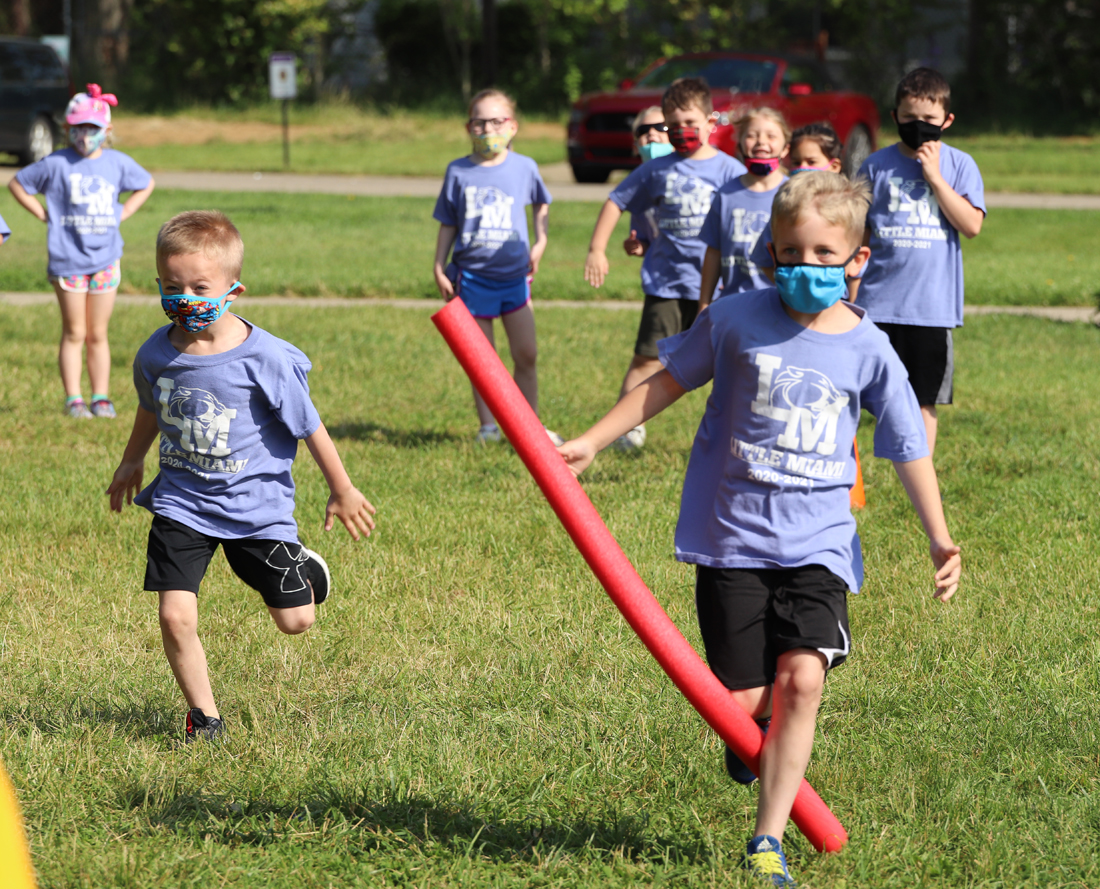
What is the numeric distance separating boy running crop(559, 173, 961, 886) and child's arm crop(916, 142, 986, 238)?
8.81 feet

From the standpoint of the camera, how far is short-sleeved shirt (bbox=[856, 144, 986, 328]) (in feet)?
18.9

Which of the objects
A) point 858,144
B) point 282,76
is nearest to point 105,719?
point 858,144

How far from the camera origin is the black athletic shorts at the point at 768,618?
9.68 ft

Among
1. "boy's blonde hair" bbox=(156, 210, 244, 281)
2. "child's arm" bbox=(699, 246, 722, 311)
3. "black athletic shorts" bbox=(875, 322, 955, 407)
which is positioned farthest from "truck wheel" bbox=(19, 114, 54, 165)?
"boy's blonde hair" bbox=(156, 210, 244, 281)

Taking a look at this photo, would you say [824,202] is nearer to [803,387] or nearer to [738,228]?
[803,387]

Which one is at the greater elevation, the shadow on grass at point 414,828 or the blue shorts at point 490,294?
the blue shorts at point 490,294

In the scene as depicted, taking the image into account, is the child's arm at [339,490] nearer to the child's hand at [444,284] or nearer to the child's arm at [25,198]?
the child's hand at [444,284]

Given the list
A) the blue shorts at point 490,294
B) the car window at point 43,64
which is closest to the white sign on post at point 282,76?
the car window at point 43,64

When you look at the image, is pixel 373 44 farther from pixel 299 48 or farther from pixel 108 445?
pixel 108 445

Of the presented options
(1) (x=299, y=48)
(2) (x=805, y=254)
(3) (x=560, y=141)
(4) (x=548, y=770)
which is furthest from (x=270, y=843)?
(1) (x=299, y=48)

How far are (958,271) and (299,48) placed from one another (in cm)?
3068

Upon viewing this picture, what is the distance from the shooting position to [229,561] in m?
3.69

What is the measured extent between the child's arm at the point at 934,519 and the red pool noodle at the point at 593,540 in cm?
55

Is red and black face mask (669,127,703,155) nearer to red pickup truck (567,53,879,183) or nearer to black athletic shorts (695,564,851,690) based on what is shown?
black athletic shorts (695,564,851,690)
